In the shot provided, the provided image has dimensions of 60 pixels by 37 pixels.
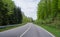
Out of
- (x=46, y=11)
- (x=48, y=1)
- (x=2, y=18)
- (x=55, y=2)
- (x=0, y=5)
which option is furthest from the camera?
(x=46, y=11)

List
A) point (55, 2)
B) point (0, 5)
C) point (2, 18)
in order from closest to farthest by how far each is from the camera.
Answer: point (0, 5), point (2, 18), point (55, 2)

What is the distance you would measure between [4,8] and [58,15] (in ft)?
69.1

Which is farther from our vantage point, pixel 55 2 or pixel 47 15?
pixel 47 15

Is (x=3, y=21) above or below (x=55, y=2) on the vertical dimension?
below

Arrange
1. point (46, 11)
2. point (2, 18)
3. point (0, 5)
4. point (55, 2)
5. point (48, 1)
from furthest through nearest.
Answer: point (46, 11), point (48, 1), point (55, 2), point (2, 18), point (0, 5)

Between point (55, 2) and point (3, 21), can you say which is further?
point (55, 2)

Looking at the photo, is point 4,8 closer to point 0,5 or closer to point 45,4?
point 0,5

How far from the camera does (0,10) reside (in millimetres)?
65000

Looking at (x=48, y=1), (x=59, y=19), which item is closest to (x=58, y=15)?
(x=59, y=19)

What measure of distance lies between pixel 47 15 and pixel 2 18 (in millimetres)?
30436

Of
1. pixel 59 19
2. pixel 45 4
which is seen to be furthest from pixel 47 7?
pixel 59 19

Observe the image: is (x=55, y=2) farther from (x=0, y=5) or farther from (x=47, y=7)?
(x=0, y=5)

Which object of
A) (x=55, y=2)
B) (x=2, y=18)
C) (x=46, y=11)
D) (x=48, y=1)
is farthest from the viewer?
(x=46, y=11)

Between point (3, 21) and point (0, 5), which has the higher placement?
point (0, 5)
